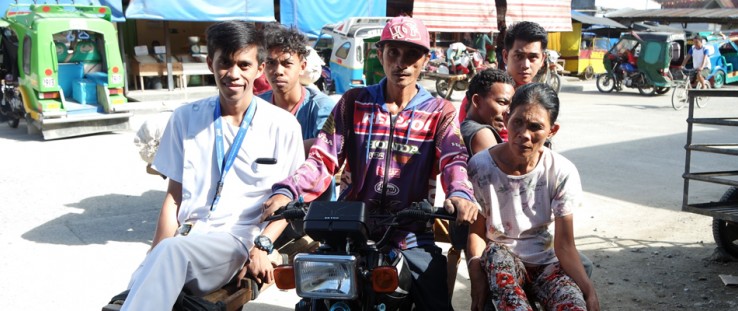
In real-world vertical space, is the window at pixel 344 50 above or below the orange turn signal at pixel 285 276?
above

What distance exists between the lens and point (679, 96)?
55.9 ft

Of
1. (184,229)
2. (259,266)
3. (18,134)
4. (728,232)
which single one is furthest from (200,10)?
(259,266)

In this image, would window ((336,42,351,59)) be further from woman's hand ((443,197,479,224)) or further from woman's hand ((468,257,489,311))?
woman's hand ((443,197,479,224))

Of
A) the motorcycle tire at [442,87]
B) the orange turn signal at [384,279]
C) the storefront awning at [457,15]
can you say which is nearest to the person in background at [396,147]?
the orange turn signal at [384,279]

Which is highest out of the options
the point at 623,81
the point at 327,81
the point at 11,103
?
the point at 11,103

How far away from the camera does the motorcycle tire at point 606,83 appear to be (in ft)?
72.6

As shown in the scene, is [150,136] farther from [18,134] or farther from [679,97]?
[679,97]

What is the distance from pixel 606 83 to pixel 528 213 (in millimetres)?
20577

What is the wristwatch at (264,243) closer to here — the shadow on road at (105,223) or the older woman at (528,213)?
the older woman at (528,213)

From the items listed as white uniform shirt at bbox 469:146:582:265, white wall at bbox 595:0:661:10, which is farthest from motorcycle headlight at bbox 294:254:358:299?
white wall at bbox 595:0:661:10

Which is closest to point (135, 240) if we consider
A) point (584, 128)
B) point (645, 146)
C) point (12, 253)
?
point (12, 253)

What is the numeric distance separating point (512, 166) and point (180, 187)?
159 centimetres

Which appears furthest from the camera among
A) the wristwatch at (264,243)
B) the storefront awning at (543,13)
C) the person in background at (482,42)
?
the person in background at (482,42)

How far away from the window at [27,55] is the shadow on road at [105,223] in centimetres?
553
